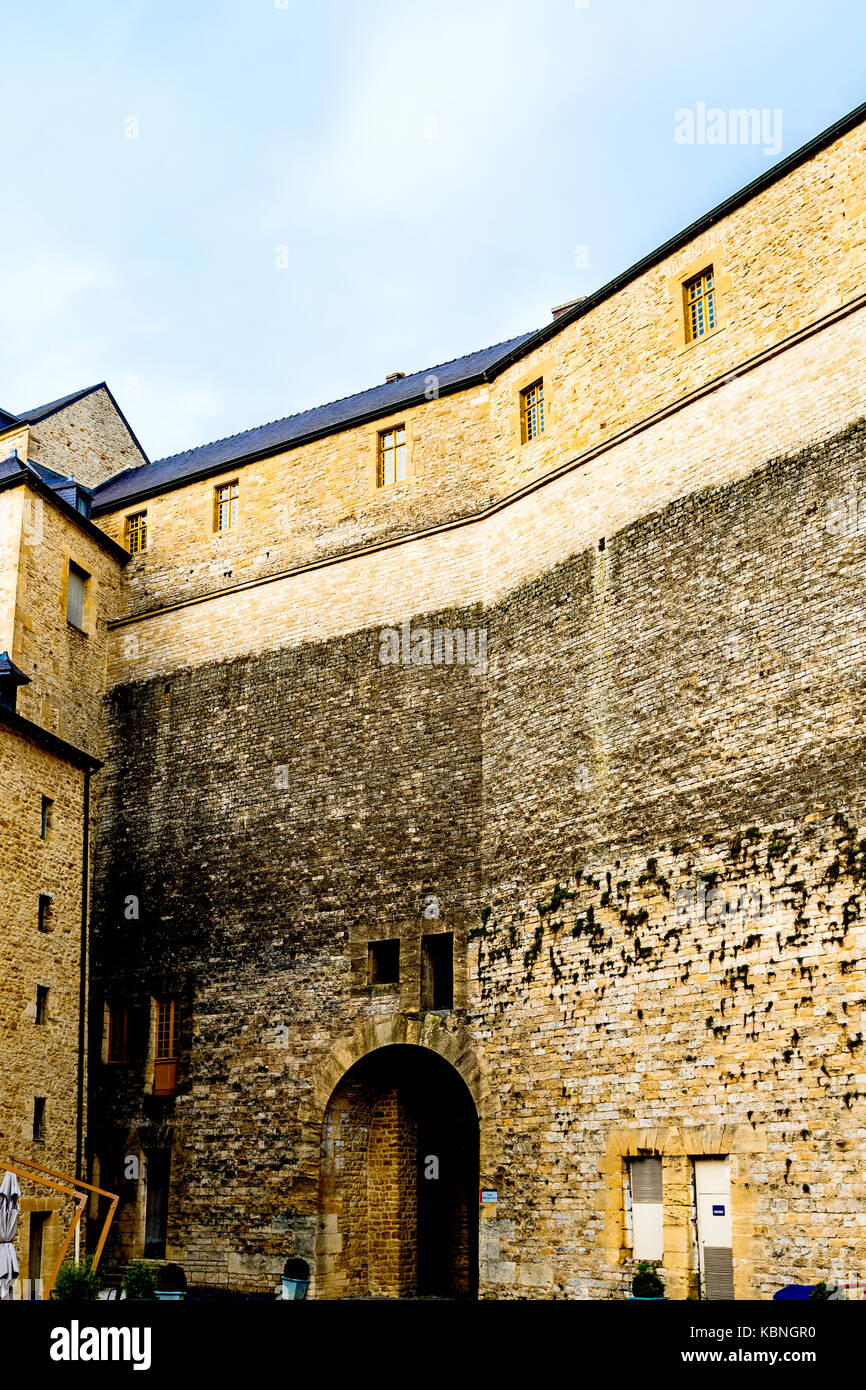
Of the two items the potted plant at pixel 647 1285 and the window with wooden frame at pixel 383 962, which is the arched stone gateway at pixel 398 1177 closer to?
the window with wooden frame at pixel 383 962

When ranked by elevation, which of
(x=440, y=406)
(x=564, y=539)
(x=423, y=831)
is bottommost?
(x=423, y=831)

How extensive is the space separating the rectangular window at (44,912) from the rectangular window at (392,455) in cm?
845

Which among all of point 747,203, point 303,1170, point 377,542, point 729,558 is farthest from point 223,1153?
point 747,203

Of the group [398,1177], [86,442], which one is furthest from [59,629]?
[398,1177]

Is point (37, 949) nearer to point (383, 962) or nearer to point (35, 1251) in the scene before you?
point (35, 1251)

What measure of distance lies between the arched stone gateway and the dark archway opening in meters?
0.01

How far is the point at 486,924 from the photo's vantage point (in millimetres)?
18547

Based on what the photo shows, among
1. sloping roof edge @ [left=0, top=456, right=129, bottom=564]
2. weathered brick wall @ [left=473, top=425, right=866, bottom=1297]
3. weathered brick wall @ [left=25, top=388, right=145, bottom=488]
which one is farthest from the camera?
weathered brick wall @ [left=25, top=388, right=145, bottom=488]

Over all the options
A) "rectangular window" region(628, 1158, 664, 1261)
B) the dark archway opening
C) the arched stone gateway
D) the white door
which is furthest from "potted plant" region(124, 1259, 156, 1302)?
the white door

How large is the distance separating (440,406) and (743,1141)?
12.5 meters

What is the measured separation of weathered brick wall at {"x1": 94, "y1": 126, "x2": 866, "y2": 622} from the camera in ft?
55.2

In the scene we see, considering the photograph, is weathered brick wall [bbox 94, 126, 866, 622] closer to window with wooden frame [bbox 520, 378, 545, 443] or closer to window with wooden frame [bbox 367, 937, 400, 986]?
window with wooden frame [bbox 520, 378, 545, 443]

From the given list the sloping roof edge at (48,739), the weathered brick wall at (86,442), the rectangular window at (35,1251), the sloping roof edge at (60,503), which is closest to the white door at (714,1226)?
the rectangular window at (35,1251)
